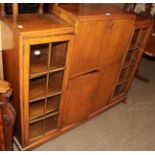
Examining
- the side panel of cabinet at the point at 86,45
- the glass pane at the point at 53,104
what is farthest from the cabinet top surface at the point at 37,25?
the glass pane at the point at 53,104

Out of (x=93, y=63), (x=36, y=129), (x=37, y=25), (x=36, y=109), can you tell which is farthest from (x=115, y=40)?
(x=36, y=129)

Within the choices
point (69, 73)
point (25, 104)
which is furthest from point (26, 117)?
point (69, 73)

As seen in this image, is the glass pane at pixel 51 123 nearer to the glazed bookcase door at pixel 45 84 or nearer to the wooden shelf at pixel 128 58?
the glazed bookcase door at pixel 45 84

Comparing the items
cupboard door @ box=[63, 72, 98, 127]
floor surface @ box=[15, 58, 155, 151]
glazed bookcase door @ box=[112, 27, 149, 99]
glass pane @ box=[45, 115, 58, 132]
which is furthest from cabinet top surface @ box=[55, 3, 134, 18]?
floor surface @ box=[15, 58, 155, 151]

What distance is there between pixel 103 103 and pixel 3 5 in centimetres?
139

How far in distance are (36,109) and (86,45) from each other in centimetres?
66

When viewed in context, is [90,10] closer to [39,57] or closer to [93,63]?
[93,63]

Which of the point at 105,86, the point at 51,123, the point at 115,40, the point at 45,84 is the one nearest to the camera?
the point at 45,84

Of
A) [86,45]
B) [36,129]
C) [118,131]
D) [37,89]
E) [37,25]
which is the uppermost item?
[37,25]

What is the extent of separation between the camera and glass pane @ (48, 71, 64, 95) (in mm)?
1521

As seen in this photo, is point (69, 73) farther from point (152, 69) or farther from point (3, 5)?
point (152, 69)

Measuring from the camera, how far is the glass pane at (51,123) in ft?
5.80

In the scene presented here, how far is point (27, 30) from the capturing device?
1.11m

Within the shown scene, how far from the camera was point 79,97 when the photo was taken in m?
1.73
